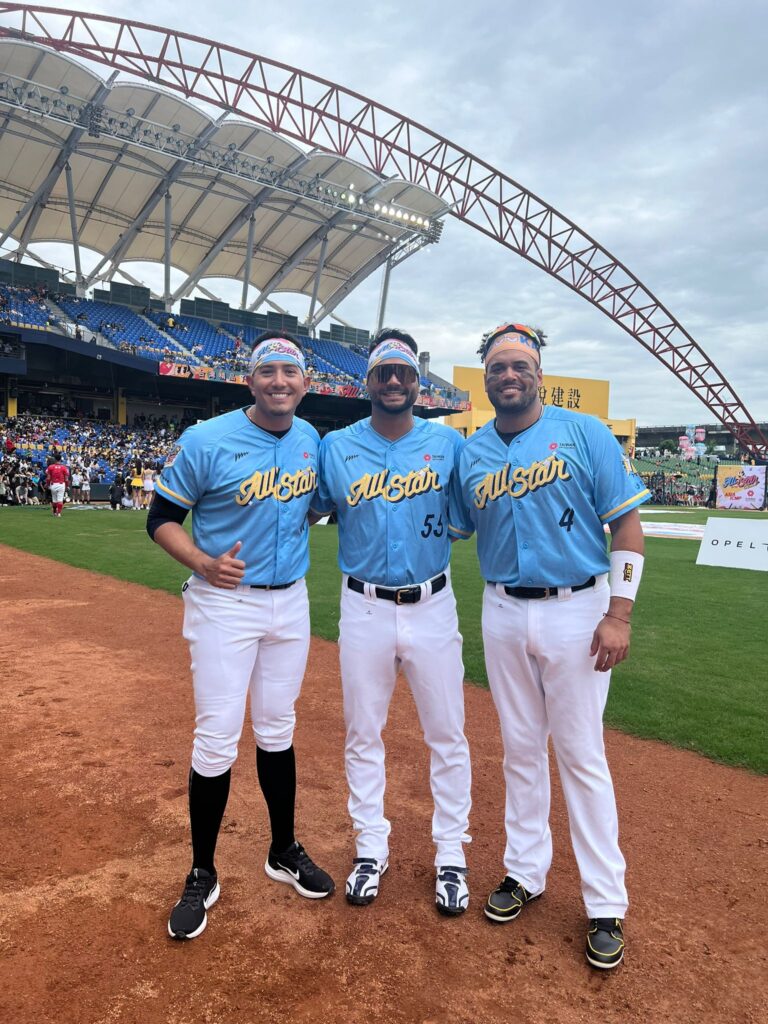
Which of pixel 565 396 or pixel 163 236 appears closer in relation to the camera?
pixel 163 236

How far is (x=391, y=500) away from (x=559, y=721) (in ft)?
3.90

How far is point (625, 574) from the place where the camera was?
2.64m

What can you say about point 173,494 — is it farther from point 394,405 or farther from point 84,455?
point 84,455

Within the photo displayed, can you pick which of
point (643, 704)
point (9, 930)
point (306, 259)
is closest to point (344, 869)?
point (9, 930)

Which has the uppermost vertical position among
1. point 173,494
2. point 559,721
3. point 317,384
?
point 317,384

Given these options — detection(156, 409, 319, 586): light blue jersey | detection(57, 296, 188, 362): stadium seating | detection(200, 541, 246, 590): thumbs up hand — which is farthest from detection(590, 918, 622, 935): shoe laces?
detection(57, 296, 188, 362): stadium seating

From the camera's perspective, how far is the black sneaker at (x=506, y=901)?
8.71 ft

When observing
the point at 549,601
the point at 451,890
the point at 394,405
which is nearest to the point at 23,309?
the point at 394,405

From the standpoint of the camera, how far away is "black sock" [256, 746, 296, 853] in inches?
116

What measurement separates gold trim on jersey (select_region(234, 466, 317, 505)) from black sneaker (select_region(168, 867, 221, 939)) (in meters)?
1.63

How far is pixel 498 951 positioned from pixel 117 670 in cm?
466

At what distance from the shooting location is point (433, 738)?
2926 millimetres

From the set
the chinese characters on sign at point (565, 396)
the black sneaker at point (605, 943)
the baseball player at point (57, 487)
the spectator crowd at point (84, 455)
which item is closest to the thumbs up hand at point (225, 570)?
the black sneaker at point (605, 943)

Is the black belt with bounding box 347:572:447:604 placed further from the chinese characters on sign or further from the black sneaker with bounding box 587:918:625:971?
the chinese characters on sign
